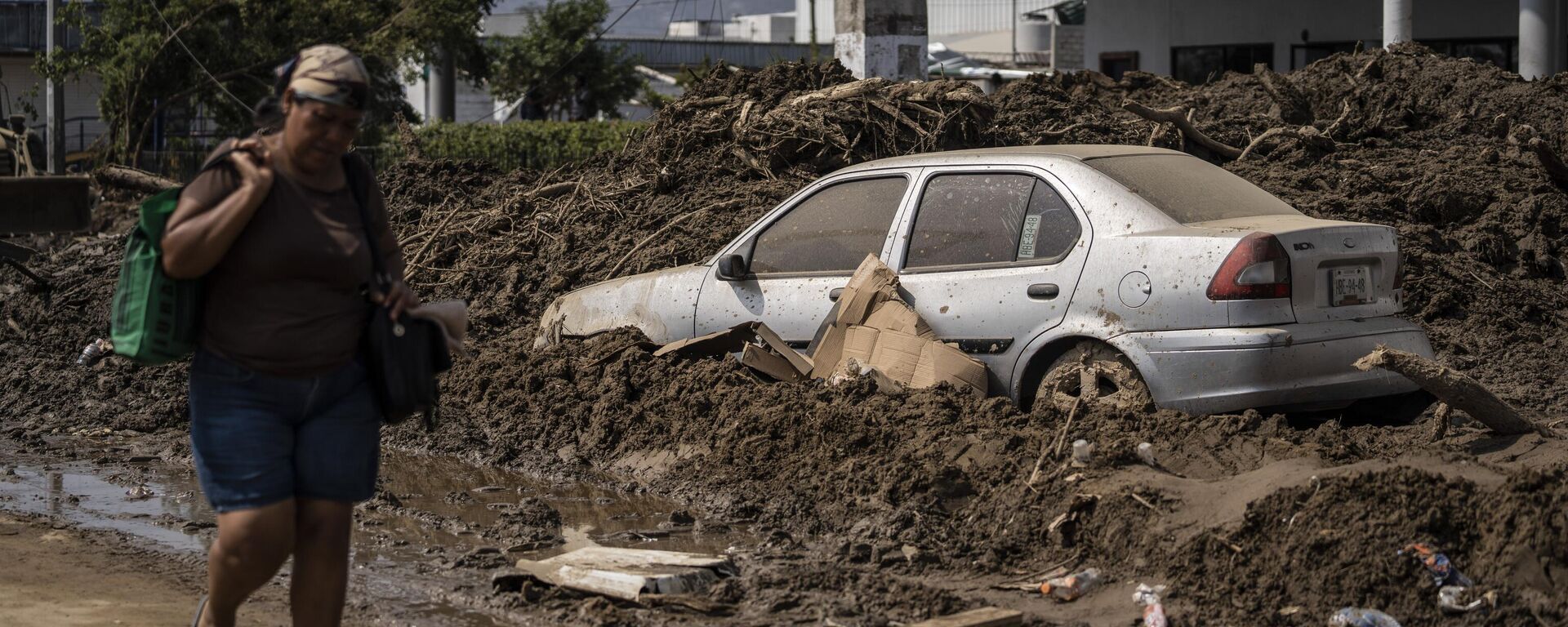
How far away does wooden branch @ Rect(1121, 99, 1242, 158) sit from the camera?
11.5 metres

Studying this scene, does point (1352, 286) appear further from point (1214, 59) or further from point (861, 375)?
point (1214, 59)

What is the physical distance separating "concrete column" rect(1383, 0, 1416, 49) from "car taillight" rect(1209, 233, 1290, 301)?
11392 millimetres

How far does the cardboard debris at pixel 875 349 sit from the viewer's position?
265 inches

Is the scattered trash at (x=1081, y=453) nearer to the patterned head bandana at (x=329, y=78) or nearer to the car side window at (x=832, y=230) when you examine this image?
the car side window at (x=832, y=230)

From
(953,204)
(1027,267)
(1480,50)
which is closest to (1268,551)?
(1027,267)

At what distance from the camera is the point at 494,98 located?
40.5 m

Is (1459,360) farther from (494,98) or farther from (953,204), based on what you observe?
(494,98)

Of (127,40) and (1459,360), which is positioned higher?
(127,40)

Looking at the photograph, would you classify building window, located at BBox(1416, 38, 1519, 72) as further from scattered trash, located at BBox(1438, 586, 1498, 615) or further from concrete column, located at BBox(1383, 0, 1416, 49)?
scattered trash, located at BBox(1438, 586, 1498, 615)

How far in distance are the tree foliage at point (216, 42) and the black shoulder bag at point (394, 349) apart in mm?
21394

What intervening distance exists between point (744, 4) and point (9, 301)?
13993 centimetres

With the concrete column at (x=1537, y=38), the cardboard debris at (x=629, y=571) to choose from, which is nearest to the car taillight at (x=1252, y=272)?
the cardboard debris at (x=629, y=571)

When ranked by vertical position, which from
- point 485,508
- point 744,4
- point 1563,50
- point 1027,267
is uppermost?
point 744,4

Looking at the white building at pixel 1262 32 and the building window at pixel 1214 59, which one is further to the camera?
the building window at pixel 1214 59
